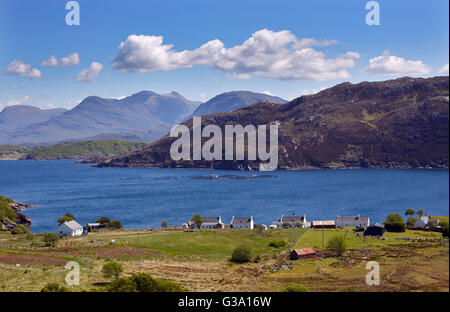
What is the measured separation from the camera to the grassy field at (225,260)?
46.3 m

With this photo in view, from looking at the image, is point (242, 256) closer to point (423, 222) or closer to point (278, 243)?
point (278, 243)

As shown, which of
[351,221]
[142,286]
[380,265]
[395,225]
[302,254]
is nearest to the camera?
[142,286]

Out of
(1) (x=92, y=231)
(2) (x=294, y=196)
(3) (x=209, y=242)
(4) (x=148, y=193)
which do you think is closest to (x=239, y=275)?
(3) (x=209, y=242)

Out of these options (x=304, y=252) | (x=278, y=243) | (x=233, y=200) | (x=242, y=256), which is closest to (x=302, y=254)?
(x=304, y=252)

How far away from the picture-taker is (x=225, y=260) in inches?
2493

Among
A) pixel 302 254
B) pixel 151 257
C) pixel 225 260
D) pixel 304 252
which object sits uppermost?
pixel 304 252

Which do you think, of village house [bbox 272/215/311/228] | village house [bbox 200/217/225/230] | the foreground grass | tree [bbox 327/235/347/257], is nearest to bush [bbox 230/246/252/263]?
the foreground grass

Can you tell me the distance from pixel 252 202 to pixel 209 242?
67.6 m

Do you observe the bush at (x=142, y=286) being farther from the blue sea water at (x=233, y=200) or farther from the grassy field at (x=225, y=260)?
the blue sea water at (x=233, y=200)

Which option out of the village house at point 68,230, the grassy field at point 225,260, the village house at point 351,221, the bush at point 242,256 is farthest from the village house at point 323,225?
the village house at point 68,230

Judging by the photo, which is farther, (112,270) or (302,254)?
(302,254)

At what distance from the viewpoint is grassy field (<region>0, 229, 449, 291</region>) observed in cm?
4634

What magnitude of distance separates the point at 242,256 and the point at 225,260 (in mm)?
2890
